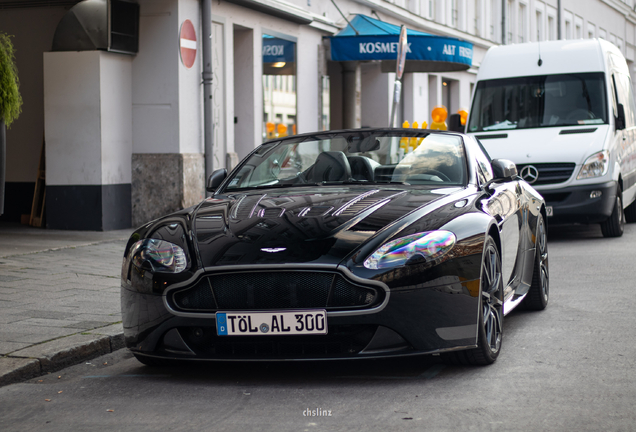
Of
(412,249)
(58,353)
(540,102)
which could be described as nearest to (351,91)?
(540,102)

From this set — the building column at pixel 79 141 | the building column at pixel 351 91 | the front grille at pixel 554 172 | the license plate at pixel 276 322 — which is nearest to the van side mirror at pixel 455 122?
the front grille at pixel 554 172

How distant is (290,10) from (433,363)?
44.5 feet

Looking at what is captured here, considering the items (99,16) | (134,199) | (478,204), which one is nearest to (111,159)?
(134,199)

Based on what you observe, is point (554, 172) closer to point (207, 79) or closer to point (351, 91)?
point (207, 79)

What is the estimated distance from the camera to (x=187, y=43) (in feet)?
46.9

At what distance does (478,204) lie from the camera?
210 inches

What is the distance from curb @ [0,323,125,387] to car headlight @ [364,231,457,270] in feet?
6.32

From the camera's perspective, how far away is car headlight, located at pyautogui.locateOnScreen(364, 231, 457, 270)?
448 centimetres

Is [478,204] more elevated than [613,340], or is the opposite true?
[478,204]

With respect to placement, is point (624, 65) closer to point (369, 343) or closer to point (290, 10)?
point (290, 10)

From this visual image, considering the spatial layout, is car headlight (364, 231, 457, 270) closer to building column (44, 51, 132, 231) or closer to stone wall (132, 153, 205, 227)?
building column (44, 51, 132, 231)

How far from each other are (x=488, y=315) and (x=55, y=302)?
3470 millimetres

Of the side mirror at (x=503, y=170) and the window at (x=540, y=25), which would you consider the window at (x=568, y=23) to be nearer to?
the window at (x=540, y=25)

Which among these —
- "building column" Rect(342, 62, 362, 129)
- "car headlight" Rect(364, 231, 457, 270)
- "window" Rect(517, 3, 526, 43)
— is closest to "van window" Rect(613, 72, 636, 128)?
"building column" Rect(342, 62, 362, 129)
